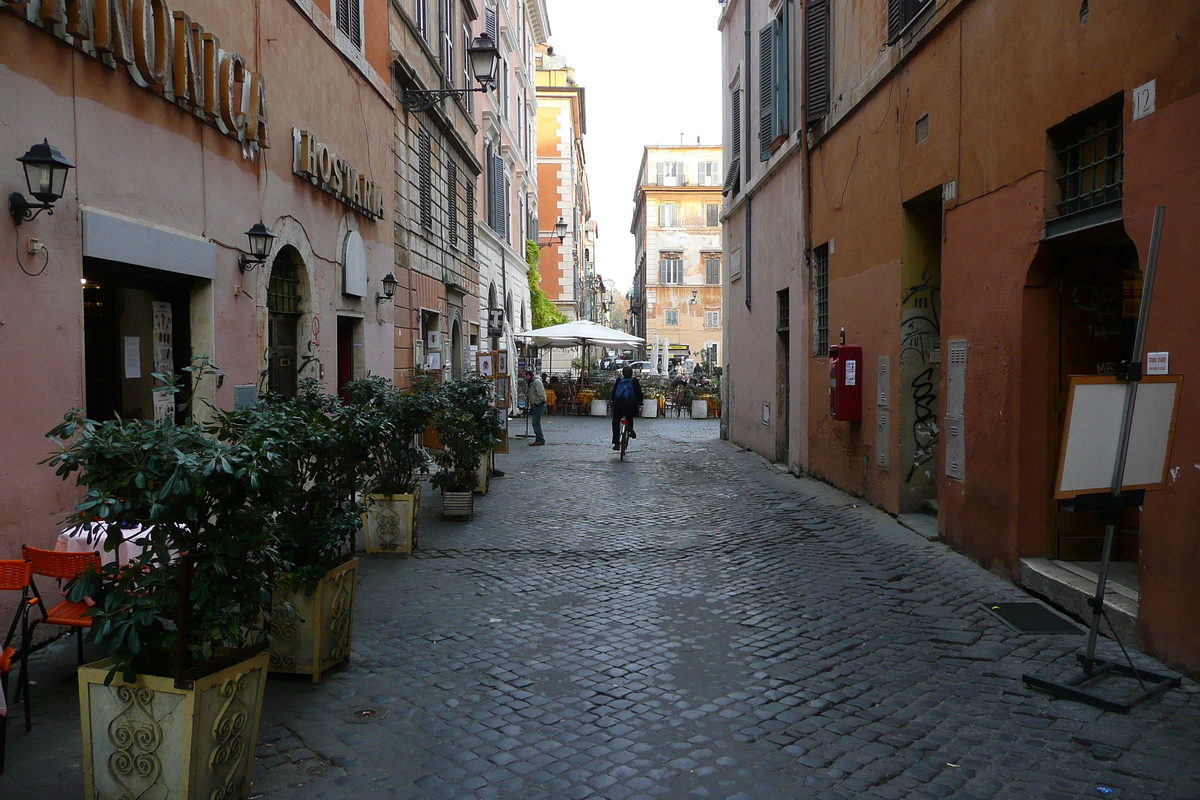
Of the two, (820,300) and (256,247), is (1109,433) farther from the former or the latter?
(820,300)

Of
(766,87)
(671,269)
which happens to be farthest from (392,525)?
(671,269)

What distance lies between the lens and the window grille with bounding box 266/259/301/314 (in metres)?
9.10

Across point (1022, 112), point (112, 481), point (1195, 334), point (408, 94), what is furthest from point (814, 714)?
point (408, 94)

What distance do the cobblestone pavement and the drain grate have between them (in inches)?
4.3

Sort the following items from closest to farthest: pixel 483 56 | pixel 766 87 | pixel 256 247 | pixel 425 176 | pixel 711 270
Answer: pixel 256 247 < pixel 483 56 < pixel 766 87 < pixel 425 176 < pixel 711 270

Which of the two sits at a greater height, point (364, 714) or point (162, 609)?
point (162, 609)

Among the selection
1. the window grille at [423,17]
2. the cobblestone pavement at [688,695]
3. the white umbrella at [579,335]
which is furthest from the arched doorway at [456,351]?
the cobblestone pavement at [688,695]

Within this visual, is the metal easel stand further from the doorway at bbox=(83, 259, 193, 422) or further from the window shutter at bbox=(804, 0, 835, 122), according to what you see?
the window shutter at bbox=(804, 0, 835, 122)

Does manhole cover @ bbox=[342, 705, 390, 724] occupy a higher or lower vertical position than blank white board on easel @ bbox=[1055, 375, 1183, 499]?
lower

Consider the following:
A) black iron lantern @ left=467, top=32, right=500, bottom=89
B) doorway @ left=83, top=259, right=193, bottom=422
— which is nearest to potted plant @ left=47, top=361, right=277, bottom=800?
doorway @ left=83, top=259, right=193, bottom=422

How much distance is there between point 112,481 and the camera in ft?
9.45

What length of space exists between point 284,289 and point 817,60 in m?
7.44

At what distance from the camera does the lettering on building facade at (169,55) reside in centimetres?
516

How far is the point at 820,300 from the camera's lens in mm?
11578
